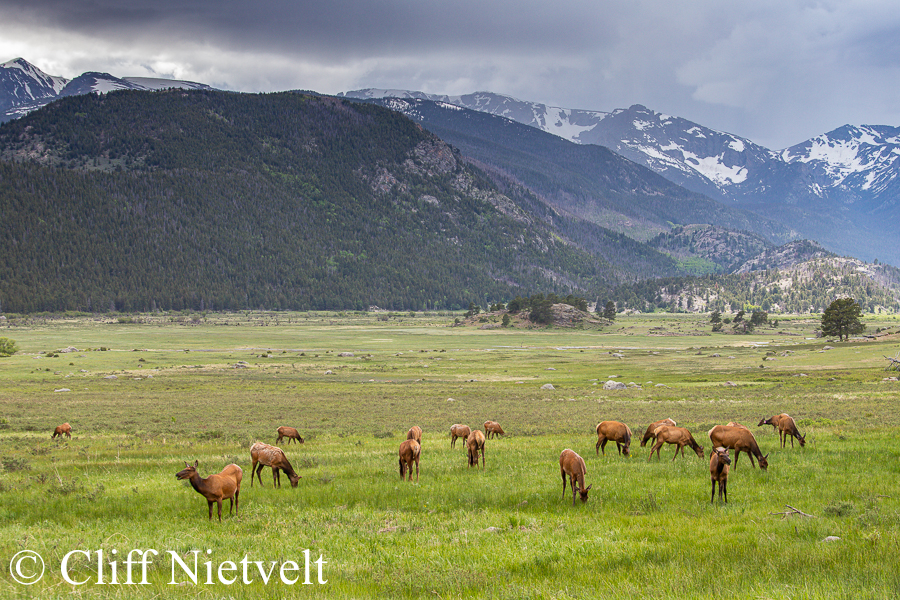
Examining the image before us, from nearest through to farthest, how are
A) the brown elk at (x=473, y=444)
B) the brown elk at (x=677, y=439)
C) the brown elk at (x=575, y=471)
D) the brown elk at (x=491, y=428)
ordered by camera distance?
1. the brown elk at (x=575, y=471)
2. the brown elk at (x=473, y=444)
3. the brown elk at (x=677, y=439)
4. the brown elk at (x=491, y=428)

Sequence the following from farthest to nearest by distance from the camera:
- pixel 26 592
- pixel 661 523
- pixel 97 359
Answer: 1. pixel 97 359
2. pixel 661 523
3. pixel 26 592

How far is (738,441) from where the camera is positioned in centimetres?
1817

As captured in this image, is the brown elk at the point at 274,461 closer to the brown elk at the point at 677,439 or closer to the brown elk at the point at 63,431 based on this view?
the brown elk at the point at 677,439

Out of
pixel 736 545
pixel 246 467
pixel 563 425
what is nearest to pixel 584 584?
pixel 736 545

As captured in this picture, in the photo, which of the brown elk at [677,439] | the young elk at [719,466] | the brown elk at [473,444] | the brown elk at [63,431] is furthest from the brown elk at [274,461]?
the brown elk at [63,431]

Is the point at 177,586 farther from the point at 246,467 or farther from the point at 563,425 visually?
the point at 563,425

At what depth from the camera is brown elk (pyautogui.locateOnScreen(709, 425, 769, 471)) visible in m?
17.9

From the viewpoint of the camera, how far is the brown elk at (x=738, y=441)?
1789 centimetres

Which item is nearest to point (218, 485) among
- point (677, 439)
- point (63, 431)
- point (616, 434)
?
point (616, 434)

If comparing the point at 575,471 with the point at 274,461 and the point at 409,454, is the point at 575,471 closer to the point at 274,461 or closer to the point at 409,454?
the point at 409,454

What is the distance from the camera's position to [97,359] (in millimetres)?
Answer: 85562

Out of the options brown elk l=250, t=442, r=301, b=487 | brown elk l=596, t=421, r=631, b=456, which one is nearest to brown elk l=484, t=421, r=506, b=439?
brown elk l=596, t=421, r=631, b=456

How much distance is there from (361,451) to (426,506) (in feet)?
33.8

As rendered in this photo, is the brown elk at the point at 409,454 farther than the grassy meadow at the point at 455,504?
Yes
